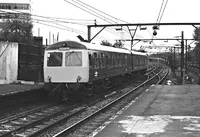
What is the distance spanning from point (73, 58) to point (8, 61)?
193 inches

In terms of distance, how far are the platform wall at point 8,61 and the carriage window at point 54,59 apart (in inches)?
142

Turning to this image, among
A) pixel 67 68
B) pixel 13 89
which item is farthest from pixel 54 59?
pixel 13 89

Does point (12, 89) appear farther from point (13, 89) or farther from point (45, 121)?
point (45, 121)

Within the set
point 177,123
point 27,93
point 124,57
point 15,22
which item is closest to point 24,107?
point 27,93

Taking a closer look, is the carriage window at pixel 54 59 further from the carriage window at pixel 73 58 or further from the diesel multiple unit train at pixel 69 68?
the carriage window at pixel 73 58

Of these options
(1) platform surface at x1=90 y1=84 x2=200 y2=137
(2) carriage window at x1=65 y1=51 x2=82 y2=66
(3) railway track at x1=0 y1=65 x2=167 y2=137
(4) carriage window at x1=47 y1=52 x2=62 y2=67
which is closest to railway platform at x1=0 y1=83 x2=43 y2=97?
(3) railway track at x1=0 y1=65 x2=167 y2=137

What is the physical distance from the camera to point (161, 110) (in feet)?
39.6

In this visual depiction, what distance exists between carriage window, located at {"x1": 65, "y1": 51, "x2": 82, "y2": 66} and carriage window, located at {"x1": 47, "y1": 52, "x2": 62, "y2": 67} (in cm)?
36

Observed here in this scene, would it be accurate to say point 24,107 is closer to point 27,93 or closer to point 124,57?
point 27,93

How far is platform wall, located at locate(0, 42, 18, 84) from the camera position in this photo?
17.6m

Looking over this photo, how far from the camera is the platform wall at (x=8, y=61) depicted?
57.6 feet

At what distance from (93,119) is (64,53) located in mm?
4986

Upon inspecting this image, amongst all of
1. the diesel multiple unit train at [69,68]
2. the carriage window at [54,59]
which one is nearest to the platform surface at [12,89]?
the diesel multiple unit train at [69,68]

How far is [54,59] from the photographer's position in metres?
15.1
